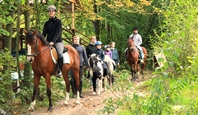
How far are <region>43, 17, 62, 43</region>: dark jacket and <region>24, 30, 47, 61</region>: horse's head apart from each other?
560 millimetres

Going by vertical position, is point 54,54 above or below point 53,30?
below

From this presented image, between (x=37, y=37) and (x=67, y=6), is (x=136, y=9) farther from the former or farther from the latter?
(x=37, y=37)

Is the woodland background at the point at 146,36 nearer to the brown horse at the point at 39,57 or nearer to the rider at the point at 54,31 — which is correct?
the brown horse at the point at 39,57

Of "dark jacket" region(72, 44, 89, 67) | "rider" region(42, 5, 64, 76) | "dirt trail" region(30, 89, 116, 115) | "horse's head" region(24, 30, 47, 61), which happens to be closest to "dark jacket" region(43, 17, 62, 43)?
"rider" region(42, 5, 64, 76)

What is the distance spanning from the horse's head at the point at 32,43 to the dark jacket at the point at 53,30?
560mm

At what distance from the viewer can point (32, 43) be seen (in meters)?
10.1

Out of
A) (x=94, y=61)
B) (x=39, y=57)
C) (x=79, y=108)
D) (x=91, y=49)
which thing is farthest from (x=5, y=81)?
(x=91, y=49)

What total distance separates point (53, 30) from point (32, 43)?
1034mm

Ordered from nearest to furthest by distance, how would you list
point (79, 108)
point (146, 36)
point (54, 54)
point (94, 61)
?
point (54, 54), point (79, 108), point (94, 61), point (146, 36)

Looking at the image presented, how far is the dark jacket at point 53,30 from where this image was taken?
10835 mm

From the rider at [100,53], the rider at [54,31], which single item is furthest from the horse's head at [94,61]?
the rider at [54,31]

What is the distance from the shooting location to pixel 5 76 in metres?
10.4

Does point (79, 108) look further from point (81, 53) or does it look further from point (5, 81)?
point (81, 53)

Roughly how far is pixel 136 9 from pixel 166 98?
51.3ft
